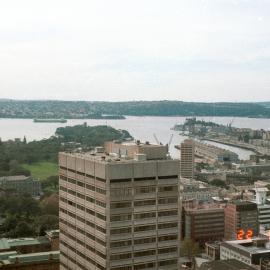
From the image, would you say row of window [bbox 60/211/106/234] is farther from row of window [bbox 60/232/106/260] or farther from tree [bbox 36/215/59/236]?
tree [bbox 36/215/59/236]

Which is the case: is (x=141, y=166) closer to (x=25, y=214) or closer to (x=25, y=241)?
(x=25, y=241)

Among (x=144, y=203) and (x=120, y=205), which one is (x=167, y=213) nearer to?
(x=144, y=203)

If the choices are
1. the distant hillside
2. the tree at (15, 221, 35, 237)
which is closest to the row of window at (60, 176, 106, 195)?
the tree at (15, 221, 35, 237)

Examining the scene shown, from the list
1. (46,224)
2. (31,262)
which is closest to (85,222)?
(31,262)

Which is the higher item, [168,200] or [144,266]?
[168,200]

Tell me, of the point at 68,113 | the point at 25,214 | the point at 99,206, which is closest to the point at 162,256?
the point at 99,206
